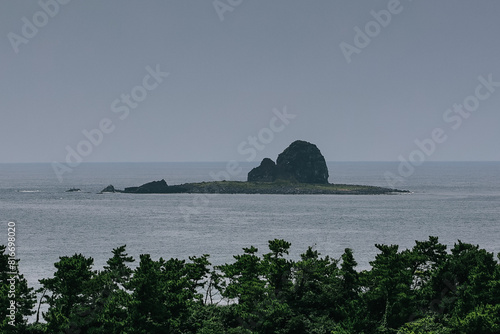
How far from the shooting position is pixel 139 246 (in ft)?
370

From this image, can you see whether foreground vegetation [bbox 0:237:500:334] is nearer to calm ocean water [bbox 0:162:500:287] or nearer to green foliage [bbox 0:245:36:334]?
green foliage [bbox 0:245:36:334]

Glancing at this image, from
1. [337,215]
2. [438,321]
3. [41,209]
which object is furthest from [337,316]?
[41,209]

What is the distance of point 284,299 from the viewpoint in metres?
53.1

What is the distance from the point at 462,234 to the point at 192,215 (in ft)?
251

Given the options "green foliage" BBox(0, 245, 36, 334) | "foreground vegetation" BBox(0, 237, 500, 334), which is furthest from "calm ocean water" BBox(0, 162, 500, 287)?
"foreground vegetation" BBox(0, 237, 500, 334)

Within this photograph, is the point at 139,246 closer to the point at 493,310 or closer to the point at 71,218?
the point at 71,218

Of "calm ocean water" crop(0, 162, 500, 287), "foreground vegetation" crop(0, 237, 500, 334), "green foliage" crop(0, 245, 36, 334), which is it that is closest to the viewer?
"green foliage" crop(0, 245, 36, 334)

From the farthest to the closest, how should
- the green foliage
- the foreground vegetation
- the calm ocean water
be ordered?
the calm ocean water
the foreground vegetation
the green foliage

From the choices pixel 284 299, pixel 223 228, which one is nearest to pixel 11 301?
pixel 284 299

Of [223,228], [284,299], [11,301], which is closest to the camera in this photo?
[11,301]

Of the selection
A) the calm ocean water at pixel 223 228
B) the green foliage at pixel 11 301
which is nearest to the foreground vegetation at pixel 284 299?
the green foliage at pixel 11 301

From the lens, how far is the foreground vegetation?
47.0 metres

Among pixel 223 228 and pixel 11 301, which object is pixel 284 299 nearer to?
pixel 11 301

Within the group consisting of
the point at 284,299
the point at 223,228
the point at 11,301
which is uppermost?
the point at 223,228
